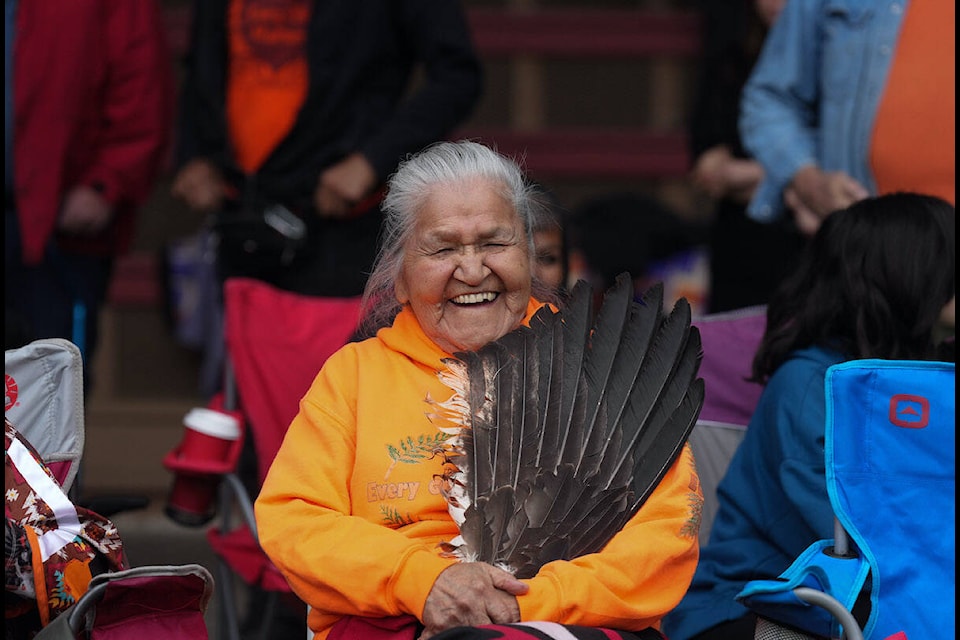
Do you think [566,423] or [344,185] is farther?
[344,185]

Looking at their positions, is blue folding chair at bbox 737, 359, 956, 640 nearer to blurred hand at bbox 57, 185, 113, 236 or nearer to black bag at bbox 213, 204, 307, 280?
black bag at bbox 213, 204, 307, 280

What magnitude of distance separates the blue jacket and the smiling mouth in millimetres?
651

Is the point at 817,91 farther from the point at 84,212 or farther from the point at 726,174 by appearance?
the point at 84,212

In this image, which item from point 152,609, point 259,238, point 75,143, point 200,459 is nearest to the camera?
point 152,609

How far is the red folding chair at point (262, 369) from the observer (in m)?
3.64

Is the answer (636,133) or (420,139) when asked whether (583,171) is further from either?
(420,139)

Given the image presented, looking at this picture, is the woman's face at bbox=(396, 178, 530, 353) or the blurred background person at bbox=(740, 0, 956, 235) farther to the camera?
the blurred background person at bbox=(740, 0, 956, 235)

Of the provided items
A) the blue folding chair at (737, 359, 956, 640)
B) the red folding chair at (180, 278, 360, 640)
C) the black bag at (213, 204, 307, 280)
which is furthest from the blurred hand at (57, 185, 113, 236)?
the blue folding chair at (737, 359, 956, 640)

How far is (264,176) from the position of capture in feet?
13.9

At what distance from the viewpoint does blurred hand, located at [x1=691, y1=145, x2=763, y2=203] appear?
4.31 meters

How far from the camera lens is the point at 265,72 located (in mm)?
4297

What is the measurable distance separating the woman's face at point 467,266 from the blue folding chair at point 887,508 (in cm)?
67

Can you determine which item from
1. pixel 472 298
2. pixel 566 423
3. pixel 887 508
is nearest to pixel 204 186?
pixel 472 298

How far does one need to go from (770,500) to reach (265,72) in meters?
2.15
